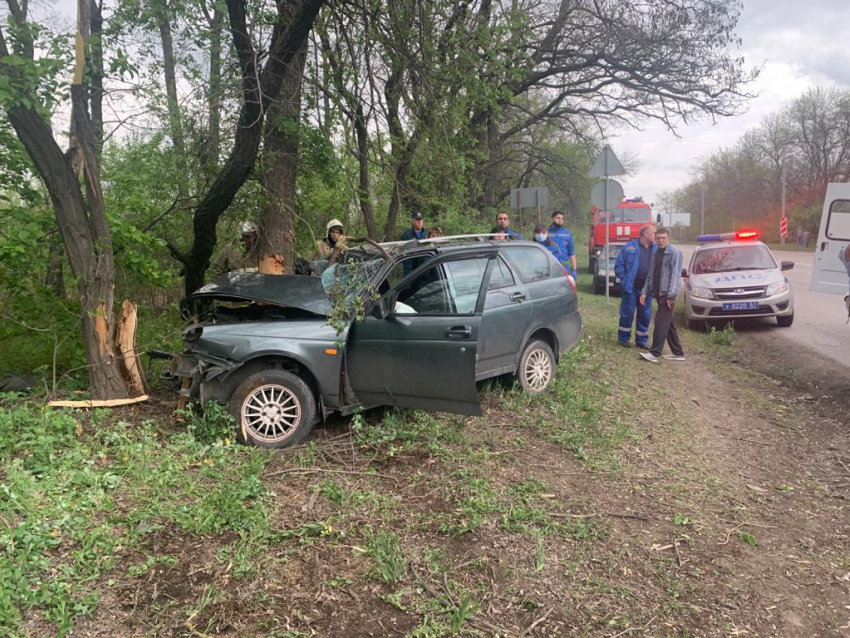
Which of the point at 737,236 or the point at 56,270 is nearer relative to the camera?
the point at 56,270

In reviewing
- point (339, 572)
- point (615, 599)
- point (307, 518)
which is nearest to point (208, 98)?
point (307, 518)

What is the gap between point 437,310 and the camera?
16.1 ft

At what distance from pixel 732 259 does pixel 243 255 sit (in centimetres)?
895

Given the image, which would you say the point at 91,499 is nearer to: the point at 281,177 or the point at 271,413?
the point at 271,413

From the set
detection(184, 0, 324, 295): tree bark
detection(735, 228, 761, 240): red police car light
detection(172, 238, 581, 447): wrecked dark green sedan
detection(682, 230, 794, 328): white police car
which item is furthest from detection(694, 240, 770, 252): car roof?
detection(184, 0, 324, 295): tree bark

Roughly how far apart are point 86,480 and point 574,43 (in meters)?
14.5

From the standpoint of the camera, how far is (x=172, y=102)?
7.04 metres

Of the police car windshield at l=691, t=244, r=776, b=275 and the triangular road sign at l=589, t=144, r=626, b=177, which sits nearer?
the police car windshield at l=691, t=244, r=776, b=275

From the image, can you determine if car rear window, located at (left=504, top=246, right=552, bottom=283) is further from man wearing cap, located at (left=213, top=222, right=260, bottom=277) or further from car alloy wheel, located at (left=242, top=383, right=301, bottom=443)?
man wearing cap, located at (left=213, top=222, right=260, bottom=277)

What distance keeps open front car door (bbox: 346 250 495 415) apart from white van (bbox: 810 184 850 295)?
5.98 meters

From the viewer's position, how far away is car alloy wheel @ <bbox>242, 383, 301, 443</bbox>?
14.9ft

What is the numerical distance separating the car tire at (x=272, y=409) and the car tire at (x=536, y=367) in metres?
2.33

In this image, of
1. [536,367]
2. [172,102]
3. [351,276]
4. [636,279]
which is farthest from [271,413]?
[636,279]

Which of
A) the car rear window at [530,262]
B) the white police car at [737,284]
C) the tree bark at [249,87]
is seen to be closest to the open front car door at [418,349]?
the car rear window at [530,262]
